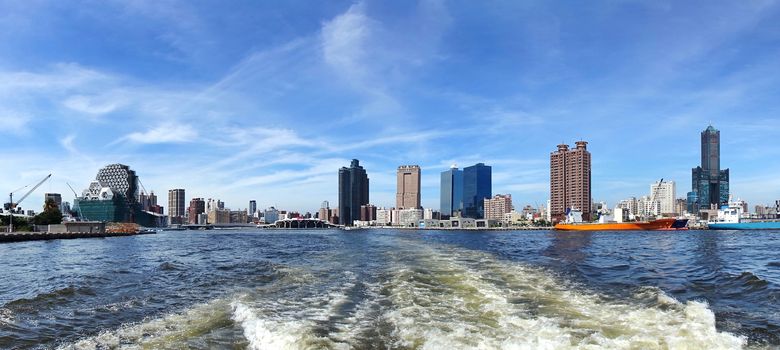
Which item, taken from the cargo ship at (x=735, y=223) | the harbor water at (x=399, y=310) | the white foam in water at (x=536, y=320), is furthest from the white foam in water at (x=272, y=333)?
the cargo ship at (x=735, y=223)

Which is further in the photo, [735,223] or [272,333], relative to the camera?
[735,223]

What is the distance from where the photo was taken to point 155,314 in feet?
44.3

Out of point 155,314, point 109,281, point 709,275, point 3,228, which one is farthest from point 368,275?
point 3,228

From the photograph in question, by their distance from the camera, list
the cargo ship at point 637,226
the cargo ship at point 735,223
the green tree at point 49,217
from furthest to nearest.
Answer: the cargo ship at point 637,226
the cargo ship at point 735,223
the green tree at point 49,217

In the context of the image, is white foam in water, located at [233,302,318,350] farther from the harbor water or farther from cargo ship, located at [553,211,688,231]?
cargo ship, located at [553,211,688,231]

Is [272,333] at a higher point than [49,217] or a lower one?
higher

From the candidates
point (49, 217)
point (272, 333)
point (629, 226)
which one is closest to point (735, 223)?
point (629, 226)

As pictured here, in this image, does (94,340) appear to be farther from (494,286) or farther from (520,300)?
(494,286)

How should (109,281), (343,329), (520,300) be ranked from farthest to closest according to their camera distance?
(109,281) → (520,300) → (343,329)

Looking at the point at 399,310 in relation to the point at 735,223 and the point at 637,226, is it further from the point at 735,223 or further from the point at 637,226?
the point at 735,223

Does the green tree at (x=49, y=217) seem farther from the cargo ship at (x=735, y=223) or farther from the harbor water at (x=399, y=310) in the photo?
the cargo ship at (x=735, y=223)

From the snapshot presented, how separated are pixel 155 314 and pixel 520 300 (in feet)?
36.1

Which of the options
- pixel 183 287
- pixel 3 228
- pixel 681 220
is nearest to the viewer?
pixel 183 287

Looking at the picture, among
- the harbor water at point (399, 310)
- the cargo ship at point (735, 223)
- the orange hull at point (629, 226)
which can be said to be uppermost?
the harbor water at point (399, 310)
